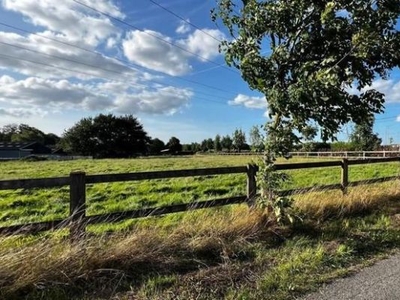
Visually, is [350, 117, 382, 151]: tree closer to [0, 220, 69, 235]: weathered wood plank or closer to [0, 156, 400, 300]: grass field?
[0, 156, 400, 300]: grass field

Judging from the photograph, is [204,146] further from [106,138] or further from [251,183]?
[251,183]

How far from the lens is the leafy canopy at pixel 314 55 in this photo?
21.4 ft

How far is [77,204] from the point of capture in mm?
5625

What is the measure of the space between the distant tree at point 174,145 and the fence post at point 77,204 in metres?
126

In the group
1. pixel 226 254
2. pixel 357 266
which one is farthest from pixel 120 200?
pixel 357 266

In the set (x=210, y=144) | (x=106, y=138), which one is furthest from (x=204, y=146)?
(x=106, y=138)

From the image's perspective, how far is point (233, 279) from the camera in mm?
4754

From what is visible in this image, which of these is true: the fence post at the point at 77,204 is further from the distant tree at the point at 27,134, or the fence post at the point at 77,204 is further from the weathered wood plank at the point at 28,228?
the distant tree at the point at 27,134

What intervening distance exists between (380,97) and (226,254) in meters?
4.17

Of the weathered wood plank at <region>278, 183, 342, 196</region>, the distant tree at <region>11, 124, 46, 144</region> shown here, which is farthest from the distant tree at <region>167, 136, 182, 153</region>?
the weathered wood plank at <region>278, 183, 342, 196</region>

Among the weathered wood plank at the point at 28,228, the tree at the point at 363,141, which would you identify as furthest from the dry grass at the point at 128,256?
the tree at the point at 363,141

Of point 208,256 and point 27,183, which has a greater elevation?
point 27,183

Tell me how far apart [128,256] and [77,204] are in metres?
1.12

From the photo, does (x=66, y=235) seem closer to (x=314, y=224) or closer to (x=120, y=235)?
(x=120, y=235)
